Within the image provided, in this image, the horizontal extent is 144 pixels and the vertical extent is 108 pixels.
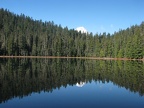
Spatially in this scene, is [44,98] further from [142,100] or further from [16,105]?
[142,100]

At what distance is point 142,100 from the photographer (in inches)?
864

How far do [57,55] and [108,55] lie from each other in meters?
32.9

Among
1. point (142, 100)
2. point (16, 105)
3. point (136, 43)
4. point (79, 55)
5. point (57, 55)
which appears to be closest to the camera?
point (16, 105)

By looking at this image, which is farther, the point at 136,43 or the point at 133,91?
the point at 136,43

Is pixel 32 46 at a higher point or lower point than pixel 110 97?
higher

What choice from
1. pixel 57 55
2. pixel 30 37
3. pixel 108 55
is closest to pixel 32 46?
pixel 30 37

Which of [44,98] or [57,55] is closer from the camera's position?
[44,98]

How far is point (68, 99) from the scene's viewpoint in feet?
73.1

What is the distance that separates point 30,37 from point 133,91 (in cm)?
14609

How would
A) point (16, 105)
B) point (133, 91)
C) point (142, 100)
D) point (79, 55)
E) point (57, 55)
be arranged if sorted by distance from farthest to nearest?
1. point (79, 55)
2. point (57, 55)
3. point (133, 91)
4. point (142, 100)
5. point (16, 105)

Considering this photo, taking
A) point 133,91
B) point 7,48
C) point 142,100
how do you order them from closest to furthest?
point 142,100 → point 133,91 → point 7,48

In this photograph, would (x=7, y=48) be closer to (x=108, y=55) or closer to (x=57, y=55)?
(x=57, y=55)

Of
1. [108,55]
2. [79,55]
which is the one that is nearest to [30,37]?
[79,55]

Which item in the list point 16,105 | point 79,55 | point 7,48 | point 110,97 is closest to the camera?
point 16,105
